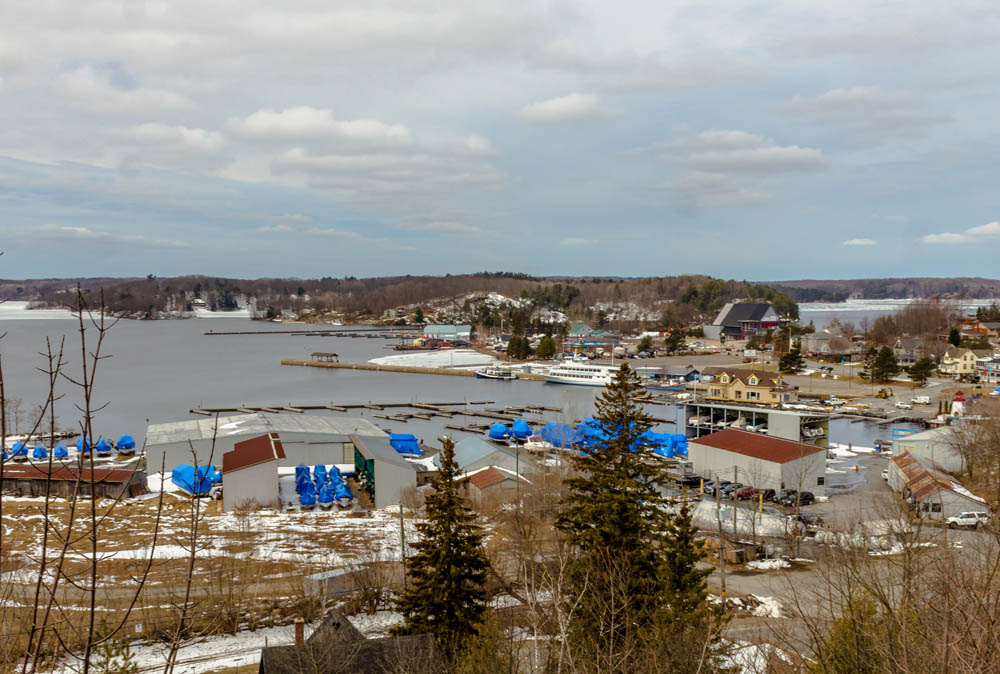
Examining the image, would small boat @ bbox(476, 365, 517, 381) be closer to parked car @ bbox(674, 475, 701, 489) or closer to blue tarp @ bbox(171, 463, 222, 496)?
parked car @ bbox(674, 475, 701, 489)

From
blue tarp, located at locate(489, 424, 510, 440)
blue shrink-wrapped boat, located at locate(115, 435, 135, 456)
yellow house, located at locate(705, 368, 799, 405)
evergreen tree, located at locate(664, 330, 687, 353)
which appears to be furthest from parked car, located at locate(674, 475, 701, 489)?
evergreen tree, located at locate(664, 330, 687, 353)

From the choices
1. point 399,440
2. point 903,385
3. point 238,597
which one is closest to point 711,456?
point 399,440

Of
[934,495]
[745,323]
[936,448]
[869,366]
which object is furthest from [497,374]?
[745,323]

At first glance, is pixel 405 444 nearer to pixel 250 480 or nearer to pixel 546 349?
pixel 250 480

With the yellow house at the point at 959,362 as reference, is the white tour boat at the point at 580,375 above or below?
below

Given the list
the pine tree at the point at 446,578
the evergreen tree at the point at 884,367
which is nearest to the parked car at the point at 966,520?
the pine tree at the point at 446,578

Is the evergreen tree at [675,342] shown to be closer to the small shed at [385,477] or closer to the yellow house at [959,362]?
the yellow house at [959,362]
